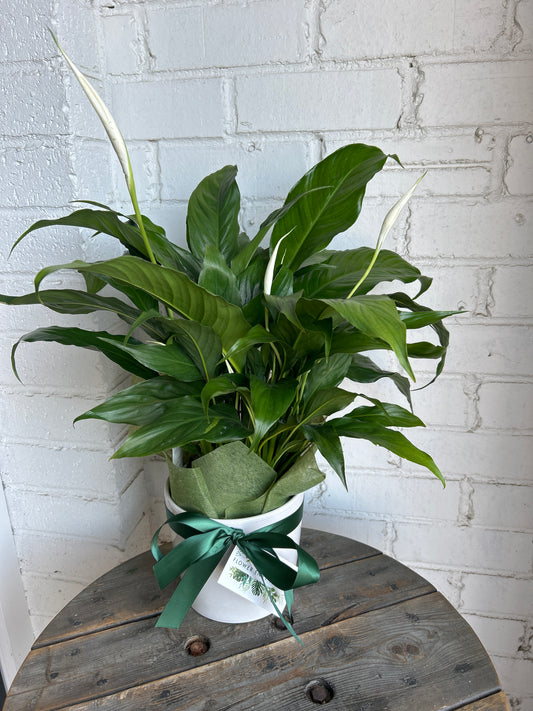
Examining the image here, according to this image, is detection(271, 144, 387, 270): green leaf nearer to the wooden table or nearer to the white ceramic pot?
the white ceramic pot

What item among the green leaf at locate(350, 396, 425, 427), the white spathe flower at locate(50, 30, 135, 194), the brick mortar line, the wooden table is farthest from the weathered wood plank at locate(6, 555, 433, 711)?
the brick mortar line

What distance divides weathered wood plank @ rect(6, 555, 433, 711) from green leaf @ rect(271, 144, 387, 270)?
1.62 ft

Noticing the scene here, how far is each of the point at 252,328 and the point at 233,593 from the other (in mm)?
385

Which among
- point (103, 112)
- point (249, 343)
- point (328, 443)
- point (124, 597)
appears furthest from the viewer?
point (124, 597)

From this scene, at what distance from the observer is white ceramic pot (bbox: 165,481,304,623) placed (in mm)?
695

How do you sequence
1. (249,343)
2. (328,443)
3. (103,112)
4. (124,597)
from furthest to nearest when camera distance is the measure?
(124,597), (328,443), (249,343), (103,112)

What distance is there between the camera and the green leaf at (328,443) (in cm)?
63

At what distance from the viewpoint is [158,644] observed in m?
0.71

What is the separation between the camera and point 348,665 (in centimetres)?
67

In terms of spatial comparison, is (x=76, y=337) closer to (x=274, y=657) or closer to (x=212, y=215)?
(x=212, y=215)

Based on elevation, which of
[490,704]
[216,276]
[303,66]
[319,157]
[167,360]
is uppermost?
[303,66]

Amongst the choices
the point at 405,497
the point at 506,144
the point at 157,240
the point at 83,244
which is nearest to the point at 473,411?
the point at 405,497

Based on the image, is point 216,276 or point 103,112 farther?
point 216,276

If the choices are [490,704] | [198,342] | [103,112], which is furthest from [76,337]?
[490,704]
